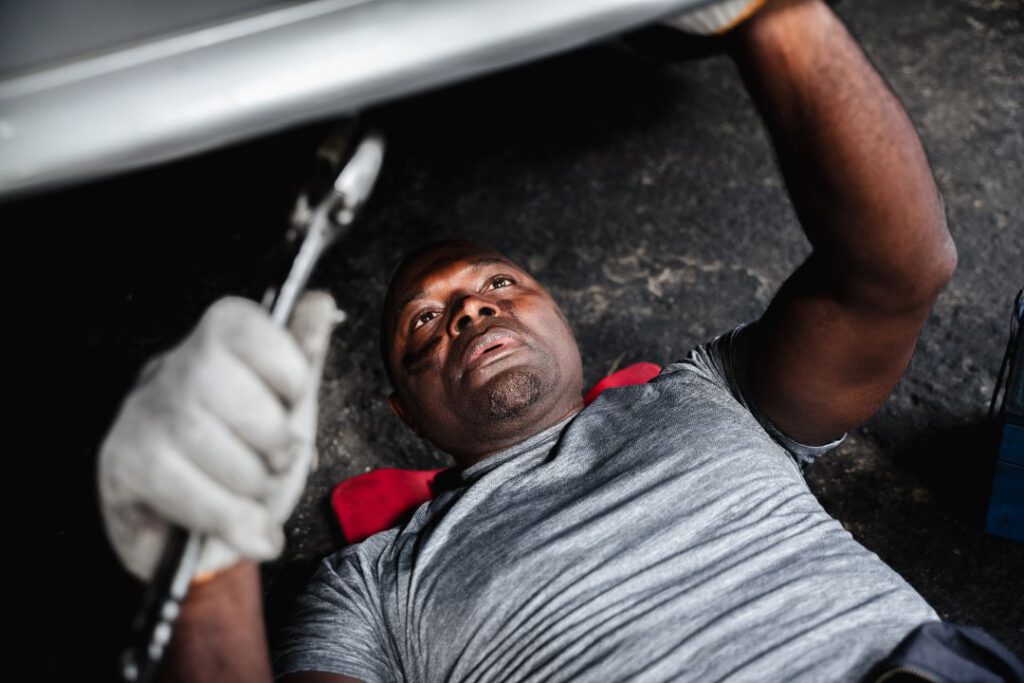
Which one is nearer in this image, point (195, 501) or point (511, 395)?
point (195, 501)

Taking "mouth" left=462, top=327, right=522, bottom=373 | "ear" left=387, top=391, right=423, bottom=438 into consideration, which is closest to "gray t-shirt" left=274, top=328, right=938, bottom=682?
"mouth" left=462, top=327, right=522, bottom=373

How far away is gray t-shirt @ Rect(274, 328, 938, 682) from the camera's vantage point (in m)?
0.92

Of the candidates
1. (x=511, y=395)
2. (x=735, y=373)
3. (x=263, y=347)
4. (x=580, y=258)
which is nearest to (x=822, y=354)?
(x=735, y=373)

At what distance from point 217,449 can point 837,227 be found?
0.71 meters

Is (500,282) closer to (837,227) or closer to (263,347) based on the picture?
(837,227)

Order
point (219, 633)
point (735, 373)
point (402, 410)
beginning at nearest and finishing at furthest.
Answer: point (219, 633) < point (735, 373) < point (402, 410)

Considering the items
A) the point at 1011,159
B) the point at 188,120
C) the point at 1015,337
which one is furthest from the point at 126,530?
the point at 1011,159

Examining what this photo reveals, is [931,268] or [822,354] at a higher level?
[931,268]

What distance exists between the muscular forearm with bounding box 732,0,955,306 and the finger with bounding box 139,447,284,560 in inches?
25.2

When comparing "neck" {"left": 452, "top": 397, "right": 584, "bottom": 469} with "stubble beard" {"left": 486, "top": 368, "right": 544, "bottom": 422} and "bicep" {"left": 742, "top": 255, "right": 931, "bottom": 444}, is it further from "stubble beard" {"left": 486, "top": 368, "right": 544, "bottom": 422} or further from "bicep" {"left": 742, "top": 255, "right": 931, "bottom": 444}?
"bicep" {"left": 742, "top": 255, "right": 931, "bottom": 444}

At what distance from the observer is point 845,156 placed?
34.8 inches

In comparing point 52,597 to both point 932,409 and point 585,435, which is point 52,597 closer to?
point 585,435

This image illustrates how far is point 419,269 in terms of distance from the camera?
55.9 inches

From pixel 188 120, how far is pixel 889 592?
88cm
